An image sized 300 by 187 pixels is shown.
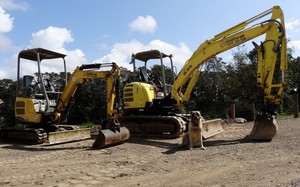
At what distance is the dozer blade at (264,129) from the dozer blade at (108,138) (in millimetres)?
3650

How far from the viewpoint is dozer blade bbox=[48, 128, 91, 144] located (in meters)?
10.9

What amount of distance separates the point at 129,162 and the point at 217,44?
5713 millimetres

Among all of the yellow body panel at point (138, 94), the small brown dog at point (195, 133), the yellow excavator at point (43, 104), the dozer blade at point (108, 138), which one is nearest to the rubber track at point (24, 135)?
the yellow excavator at point (43, 104)

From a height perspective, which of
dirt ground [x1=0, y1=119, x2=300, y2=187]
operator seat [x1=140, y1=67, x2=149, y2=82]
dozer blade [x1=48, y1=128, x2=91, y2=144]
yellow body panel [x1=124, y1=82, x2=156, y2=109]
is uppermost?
operator seat [x1=140, y1=67, x2=149, y2=82]

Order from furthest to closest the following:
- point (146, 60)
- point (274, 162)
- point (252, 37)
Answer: point (146, 60), point (252, 37), point (274, 162)

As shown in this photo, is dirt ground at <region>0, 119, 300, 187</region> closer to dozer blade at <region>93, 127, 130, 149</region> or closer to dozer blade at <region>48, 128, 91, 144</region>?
dozer blade at <region>93, 127, 130, 149</region>

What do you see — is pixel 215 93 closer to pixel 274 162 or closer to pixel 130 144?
pixel 130 144

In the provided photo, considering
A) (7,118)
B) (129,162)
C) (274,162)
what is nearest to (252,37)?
(274,162)

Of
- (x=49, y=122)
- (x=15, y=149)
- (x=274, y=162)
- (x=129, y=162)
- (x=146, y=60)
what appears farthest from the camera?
(x=146, y=60)

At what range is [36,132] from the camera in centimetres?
1108

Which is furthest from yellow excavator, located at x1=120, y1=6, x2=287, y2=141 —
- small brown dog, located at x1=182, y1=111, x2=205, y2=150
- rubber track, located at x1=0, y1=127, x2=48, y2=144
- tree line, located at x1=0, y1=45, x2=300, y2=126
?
tree line, located at x1=0, y1=45, x2=300, y2=126

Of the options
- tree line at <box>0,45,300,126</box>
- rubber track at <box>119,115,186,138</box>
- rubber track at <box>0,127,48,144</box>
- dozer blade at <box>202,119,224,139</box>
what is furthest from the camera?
tree line at <box>0,45,300,126</box>

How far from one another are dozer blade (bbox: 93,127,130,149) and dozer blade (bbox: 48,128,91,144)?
1.98 meters

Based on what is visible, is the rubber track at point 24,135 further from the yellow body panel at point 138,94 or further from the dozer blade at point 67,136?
the yellow body panel at point 138,94
